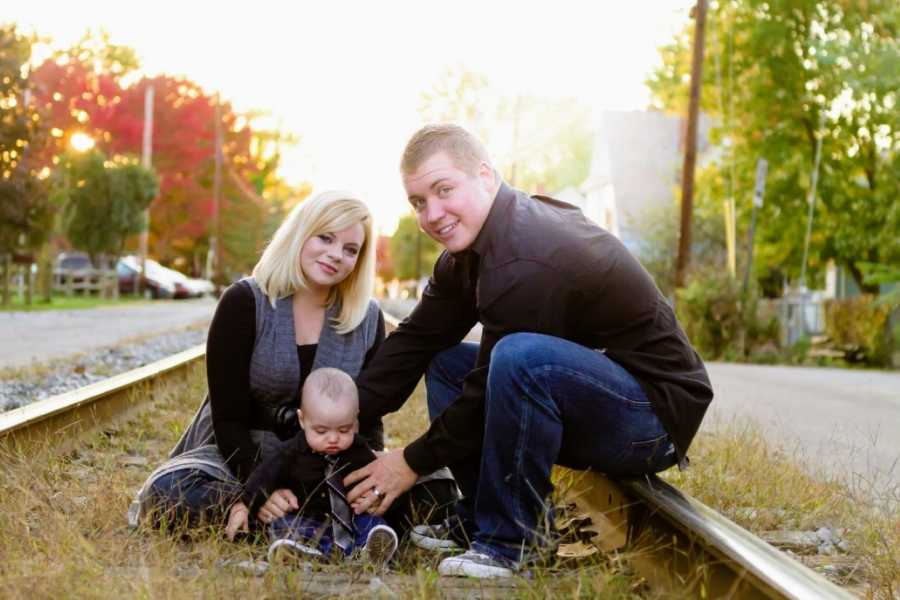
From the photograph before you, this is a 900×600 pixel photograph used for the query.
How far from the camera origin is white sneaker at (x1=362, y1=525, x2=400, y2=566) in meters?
3.61

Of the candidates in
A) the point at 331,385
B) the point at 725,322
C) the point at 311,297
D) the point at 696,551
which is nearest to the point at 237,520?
the point at 331,385

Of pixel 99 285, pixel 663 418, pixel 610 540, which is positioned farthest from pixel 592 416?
pixel 99 285

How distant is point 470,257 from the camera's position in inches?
152

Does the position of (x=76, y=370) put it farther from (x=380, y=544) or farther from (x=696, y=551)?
(x=696, y=551)

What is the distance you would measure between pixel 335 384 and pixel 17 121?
21106mm

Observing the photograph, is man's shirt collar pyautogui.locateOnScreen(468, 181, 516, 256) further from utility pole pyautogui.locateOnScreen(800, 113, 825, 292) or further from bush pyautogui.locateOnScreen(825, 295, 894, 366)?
utility pole pyautogui.locateOnScreen(800, 113, 825, 292)

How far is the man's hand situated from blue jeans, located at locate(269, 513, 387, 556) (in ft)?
0.12

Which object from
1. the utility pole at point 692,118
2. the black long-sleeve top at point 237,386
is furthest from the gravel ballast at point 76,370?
the utility pole at point 692,118

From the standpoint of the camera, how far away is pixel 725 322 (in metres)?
18.7

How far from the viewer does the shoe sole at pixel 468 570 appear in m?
3.33

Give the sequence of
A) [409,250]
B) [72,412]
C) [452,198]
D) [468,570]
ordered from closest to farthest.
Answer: [468,570] → [452,198] → [72,412] → [409,250]

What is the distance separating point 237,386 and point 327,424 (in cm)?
44

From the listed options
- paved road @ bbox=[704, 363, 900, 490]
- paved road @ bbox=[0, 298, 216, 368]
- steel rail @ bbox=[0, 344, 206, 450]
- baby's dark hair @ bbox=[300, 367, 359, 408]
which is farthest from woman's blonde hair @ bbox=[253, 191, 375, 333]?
paved road @ bbox=[0, 298, 216, 368]

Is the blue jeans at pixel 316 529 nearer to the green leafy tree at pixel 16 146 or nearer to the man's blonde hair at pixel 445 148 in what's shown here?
the man's blonde hair at pixel 445 148
